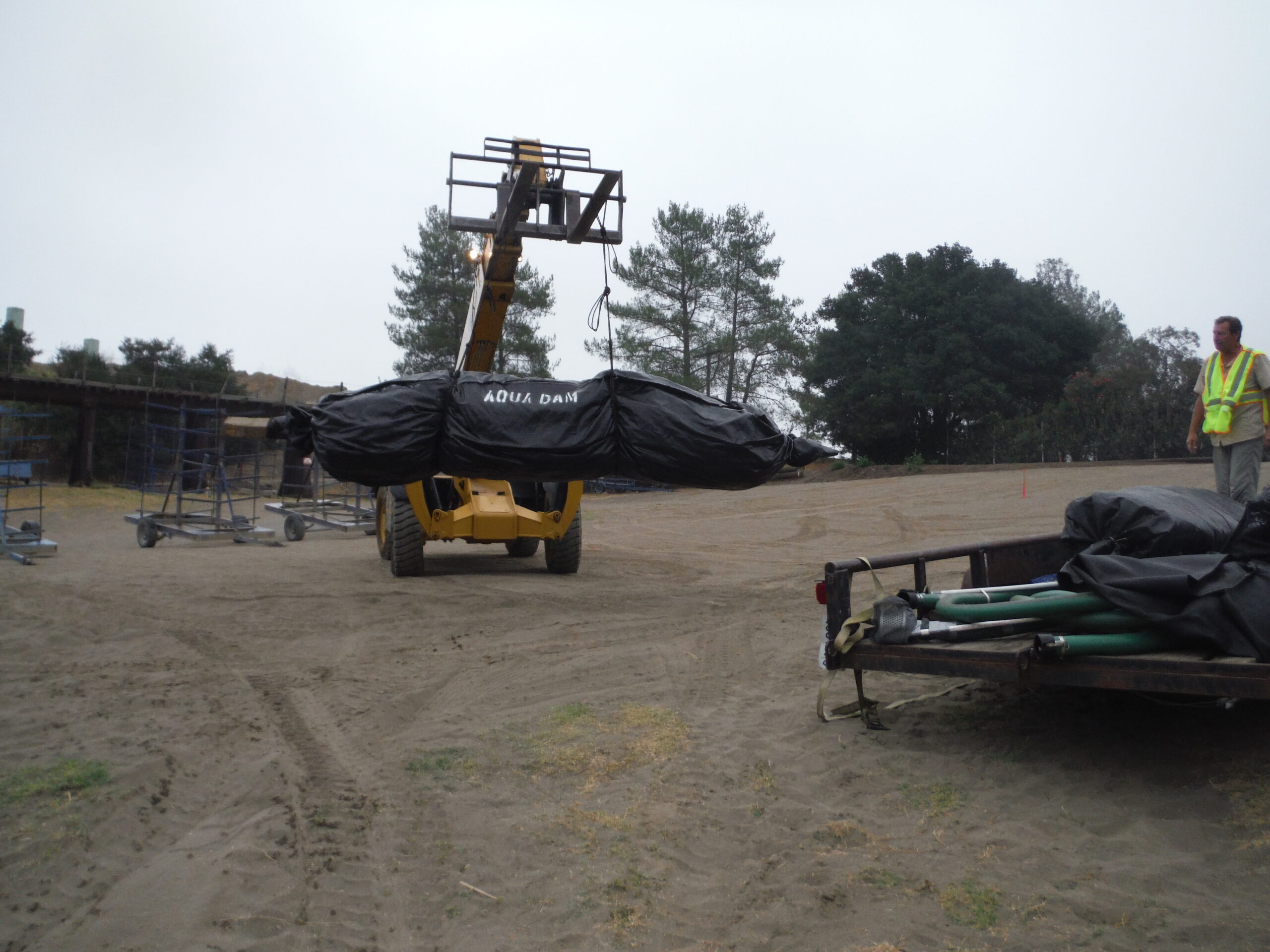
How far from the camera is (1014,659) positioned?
3592 mm

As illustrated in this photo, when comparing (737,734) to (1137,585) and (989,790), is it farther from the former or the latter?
(1137,585)

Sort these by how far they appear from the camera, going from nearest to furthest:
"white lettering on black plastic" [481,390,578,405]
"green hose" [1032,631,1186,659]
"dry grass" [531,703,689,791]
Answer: "green hose" [1032,631,1186,659]
"dry grass" [531,703,689,791]
"white lettering on black plastic" [481,390,578,405]

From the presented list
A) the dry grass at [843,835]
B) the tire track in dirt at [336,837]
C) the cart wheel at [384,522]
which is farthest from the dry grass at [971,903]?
the cart wheel at [384,522]

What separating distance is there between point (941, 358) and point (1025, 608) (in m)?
29.3

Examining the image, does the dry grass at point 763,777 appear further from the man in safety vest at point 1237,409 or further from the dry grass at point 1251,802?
the man in safety vest at point 1237,409

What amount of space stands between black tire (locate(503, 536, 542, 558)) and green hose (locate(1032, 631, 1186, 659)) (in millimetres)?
9618

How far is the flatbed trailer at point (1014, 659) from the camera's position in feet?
10.4

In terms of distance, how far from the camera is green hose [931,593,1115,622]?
145 inches

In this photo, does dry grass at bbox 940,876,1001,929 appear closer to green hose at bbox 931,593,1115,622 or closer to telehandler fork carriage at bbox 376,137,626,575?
green hose at bbox 931,593,1115,622

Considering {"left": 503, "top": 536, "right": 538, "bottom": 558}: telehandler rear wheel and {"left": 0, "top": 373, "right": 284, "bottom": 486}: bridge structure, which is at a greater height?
{"left": 0, "top": 373, "right": 284, "bottom": 486}: bridge structure

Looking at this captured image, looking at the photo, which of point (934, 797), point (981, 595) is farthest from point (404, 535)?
point (934, 797)

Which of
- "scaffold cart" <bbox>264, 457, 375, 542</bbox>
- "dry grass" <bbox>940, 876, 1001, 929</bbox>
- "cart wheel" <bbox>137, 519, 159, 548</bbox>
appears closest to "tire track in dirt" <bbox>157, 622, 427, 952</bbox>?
"dry grass" <bbox>940, 876, 1001, 929</bbox>

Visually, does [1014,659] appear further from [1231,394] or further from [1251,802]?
[1231,394]

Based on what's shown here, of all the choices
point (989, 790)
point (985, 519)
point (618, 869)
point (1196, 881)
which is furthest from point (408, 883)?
point (985, 519)
